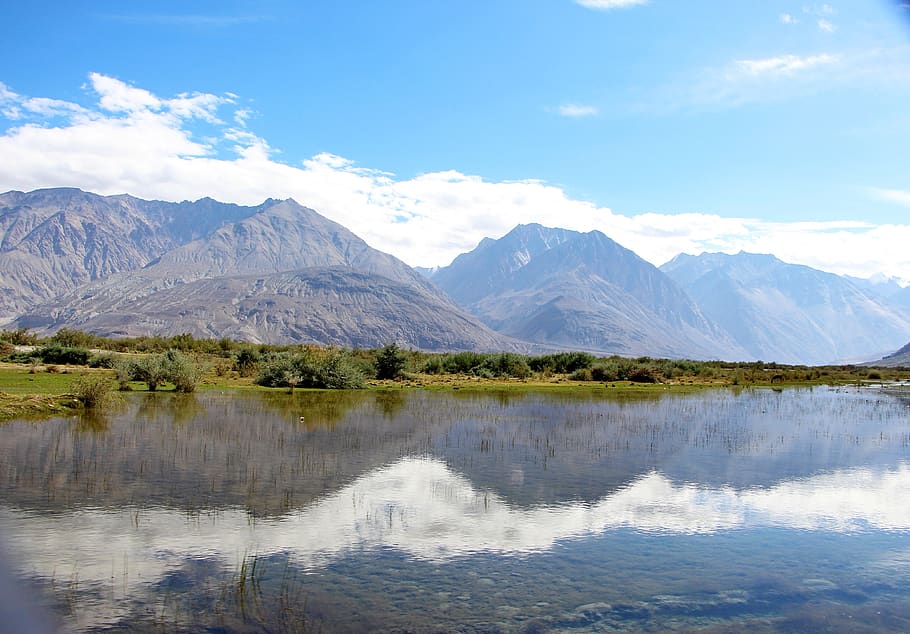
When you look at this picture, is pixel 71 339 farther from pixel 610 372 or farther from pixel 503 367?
pixel 610 372

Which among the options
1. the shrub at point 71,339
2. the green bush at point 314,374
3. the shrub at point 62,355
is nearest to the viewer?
the green bush at point 314,374

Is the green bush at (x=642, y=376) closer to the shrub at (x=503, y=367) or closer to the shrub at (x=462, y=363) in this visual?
the shrub at (x=503, y=367)

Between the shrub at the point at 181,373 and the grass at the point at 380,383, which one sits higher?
the shrub at the point at 181,373

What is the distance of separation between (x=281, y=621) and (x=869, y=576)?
33.8ft

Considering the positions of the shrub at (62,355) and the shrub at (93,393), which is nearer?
the shrub at (93,393)

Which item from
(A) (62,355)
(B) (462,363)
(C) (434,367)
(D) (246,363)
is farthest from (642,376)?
(A) (62,355)

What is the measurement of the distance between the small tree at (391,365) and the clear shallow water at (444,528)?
28.9 meters

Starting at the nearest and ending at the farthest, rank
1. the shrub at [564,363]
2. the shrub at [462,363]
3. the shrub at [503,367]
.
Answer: the shrub at [503,367] < the shrub at [462,363] < the shrub at [564,363]

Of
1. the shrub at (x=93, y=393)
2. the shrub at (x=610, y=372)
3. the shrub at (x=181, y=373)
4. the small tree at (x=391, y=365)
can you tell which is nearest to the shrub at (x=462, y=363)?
the small tree at (x=391, y=365)

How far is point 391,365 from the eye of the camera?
5816 cm

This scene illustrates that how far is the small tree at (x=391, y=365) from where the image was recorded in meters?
57.9

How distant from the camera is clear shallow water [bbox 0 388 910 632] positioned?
1066 centimetres

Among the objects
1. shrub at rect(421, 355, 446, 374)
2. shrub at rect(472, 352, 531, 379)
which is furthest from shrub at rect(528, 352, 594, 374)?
shrub at rect(421, 355, 446, 374)

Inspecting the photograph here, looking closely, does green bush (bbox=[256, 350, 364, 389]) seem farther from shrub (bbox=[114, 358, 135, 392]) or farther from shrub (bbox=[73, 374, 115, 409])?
shrub (bbox=[73, 374, 115, 409])
